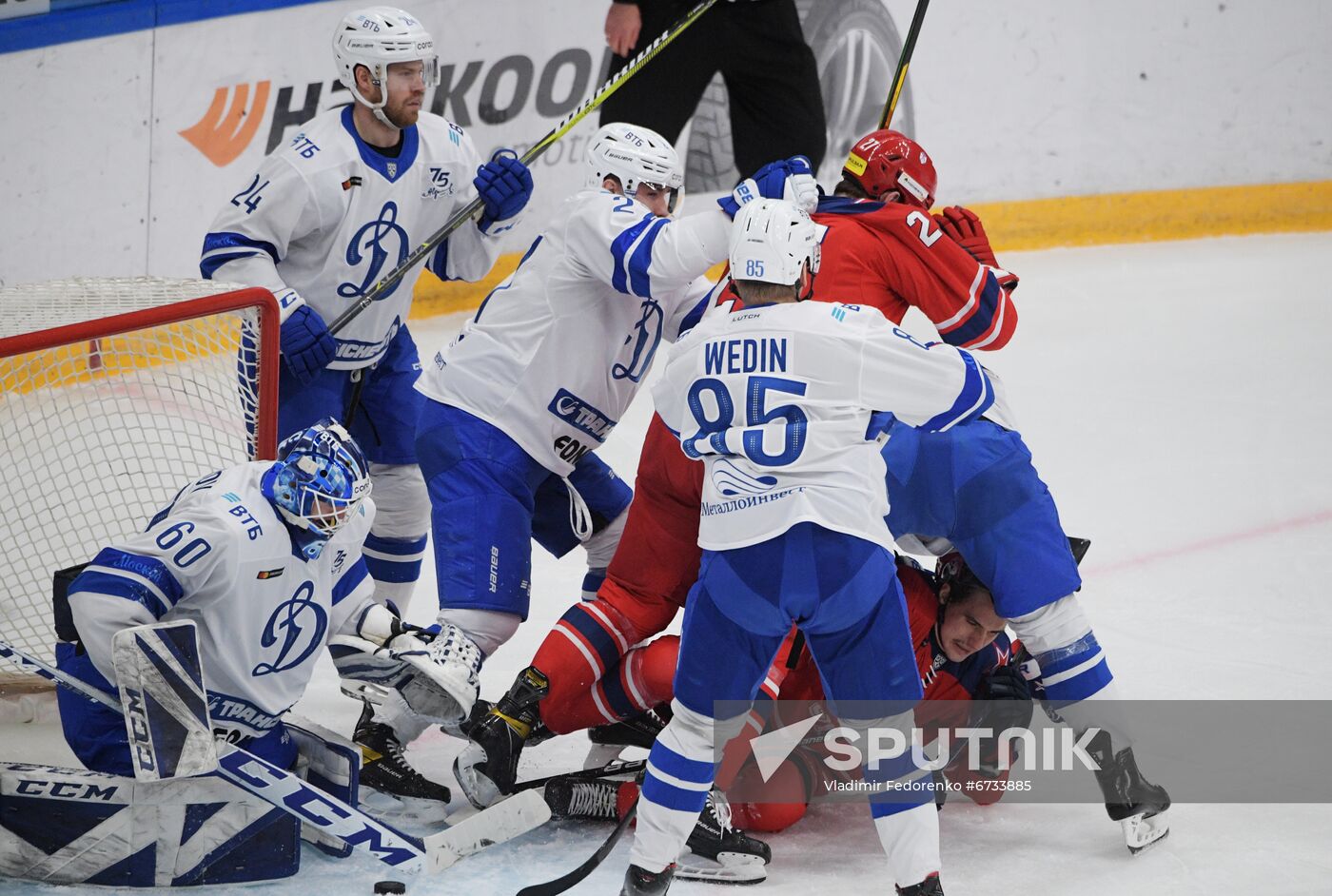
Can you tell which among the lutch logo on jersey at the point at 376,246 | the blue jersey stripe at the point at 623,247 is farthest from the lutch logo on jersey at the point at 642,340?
the lutch logo on jersey at the point at 376,246

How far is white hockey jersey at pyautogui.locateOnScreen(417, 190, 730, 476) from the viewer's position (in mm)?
3055

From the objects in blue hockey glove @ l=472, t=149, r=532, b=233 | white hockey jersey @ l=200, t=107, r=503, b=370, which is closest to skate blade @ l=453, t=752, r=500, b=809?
white hockey jersey @ l=200, t=107, r=503, b=370

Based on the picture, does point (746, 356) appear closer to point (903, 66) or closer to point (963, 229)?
point (963, 229)

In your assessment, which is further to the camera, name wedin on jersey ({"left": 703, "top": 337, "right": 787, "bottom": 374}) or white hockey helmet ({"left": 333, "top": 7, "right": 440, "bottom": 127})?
white hockey helmet ({"left": 333, "top": 7, "right": 440, "bottom": 127})

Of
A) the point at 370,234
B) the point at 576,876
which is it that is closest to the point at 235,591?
the point at 576,876

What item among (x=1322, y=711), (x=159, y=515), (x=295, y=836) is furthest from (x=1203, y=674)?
(x=159, y=515)

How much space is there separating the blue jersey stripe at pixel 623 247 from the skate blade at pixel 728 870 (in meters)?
1.03

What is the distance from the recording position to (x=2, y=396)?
352 cm

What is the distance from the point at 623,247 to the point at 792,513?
0.79 metres

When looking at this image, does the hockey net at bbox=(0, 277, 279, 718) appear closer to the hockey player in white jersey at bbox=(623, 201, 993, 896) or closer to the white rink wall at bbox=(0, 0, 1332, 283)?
the hockey player in white jersey at bbox=(623, 201, 993, 896)

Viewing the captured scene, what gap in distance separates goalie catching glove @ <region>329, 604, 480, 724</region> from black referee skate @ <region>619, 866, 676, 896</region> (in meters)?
0.47

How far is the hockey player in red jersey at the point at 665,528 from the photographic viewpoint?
9.48ft

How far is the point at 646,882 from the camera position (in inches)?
96.7

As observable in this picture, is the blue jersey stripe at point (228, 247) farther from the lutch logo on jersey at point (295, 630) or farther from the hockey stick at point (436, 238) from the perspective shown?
the lutch logo on jersey at point (295, 630)
